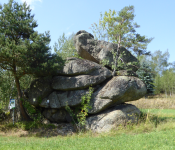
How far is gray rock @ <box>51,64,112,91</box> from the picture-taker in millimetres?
12523

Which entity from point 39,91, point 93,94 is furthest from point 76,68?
point 39,91

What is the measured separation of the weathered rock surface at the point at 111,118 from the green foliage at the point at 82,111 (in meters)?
0.49

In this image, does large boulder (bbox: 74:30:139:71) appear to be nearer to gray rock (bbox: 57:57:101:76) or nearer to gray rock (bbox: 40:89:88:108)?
gray rock (bbox: 57:57:101:76)

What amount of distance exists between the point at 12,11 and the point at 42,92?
6652 millimetres

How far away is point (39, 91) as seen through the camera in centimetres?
1312

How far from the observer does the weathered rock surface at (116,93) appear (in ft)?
39.0

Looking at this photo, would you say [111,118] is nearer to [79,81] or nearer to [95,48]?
[79,81]

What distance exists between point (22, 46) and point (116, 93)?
23.7 ft

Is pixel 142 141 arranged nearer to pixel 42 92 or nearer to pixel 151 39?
pixel 42 92

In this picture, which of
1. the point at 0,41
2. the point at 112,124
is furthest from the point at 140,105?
the point at 0,41

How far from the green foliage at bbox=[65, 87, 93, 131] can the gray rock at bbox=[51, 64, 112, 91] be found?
63cm

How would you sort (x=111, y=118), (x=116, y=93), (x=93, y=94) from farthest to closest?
(x=93, y=94), (x=116, y=93), (x=111, y=118)

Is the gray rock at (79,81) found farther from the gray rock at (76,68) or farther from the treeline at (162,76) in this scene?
the treeline at (162,76)

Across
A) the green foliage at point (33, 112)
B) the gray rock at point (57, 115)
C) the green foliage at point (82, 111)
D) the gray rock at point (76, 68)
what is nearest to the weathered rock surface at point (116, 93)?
the green foliage at point (82, 111)
